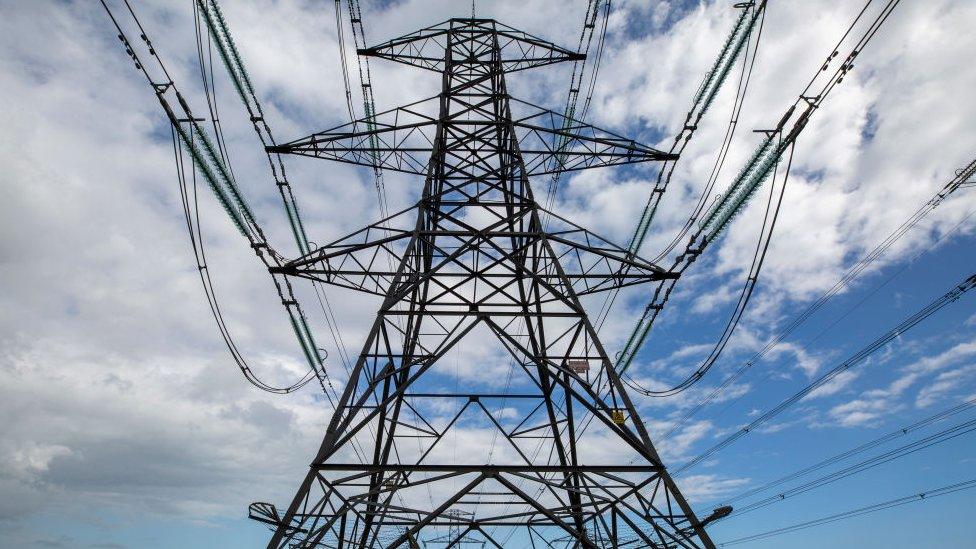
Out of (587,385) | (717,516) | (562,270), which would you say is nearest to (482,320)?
(562,270)

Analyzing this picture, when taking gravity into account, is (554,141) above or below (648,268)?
above

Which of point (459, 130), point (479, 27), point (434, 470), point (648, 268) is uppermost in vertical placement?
point (479, 27)

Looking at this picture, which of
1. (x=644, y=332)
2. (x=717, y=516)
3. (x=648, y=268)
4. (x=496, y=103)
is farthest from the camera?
(x=644, y=332)

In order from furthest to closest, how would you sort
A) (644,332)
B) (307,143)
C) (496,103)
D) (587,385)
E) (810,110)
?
(644,332), (496,103), (307,143), (587,385), (810,110)

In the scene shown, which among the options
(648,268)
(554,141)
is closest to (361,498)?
(648,268)

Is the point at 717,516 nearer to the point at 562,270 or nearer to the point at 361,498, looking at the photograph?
the point at 562,270

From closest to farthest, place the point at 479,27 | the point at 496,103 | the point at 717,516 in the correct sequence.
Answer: the point at 717,516 < the point at 496,103 < the point at 479,27

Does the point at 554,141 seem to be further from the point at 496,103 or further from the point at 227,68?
the point at 227,68

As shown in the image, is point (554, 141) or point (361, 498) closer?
point (361, 498)

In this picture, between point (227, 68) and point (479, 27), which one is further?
point (479, 27)
